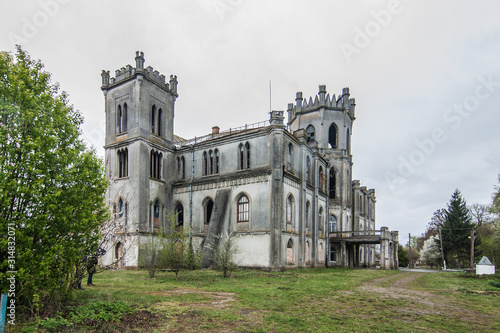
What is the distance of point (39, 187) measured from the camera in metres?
8.44

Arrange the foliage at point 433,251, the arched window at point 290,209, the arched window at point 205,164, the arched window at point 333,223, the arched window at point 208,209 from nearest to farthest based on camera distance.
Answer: the arched window at point 290,209
the arched window at point 208,209
the arched window at point 205,164
the arched window at point 333,223
the foliage at point 433,251

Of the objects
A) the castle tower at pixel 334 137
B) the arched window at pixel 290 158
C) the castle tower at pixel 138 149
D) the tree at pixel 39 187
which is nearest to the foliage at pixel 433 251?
the castle tower at pixel 334 137

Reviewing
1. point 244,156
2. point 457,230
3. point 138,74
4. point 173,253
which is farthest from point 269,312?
point 457,230

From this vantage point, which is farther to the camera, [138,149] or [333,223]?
[333,223]

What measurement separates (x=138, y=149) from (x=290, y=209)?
48.6ft

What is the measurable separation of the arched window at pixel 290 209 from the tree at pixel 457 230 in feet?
128

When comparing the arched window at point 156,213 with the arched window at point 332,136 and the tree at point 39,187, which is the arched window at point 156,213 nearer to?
the tree at point 39,187

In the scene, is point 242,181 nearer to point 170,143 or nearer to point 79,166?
point 170,143

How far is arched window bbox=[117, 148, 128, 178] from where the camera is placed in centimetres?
3294

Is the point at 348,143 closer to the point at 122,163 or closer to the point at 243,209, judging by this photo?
the point at 243,209

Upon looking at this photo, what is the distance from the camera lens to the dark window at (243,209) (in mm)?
29938

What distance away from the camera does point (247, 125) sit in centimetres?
3306

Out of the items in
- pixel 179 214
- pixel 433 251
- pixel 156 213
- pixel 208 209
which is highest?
pixel 208 209

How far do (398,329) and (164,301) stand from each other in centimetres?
728
